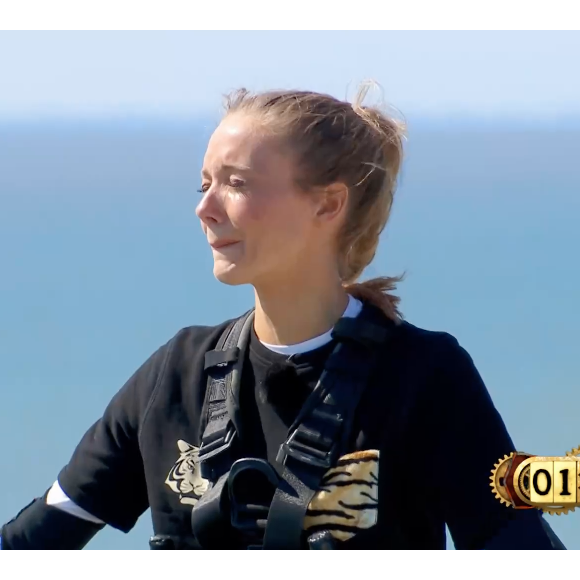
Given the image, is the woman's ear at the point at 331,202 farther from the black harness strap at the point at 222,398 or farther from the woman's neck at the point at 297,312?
the black harness strap at the point at 222,398

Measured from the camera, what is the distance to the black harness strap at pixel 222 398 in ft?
6.13

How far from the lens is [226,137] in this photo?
1943 mm

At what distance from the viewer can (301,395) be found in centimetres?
191

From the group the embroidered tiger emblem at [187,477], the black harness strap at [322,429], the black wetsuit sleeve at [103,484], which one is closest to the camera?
the black harness strap at [322,429]

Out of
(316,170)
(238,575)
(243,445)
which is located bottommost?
(238,575)

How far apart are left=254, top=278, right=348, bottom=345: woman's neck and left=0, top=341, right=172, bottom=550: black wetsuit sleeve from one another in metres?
0.23

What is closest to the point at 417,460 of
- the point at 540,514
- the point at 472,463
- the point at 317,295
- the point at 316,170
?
the point at 472,463

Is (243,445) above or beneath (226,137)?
beneath

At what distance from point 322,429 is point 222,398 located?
8.0 inches

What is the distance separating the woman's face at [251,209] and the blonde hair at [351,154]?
36 millimetres

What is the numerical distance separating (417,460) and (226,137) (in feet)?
2.18

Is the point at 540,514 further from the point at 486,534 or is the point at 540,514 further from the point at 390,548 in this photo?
the point at 390,548

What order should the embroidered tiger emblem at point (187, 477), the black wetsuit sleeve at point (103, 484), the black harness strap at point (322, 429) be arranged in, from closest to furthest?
the black harness strap at point (322, 429)
the embroidered tiger emblem at point (187, 477)
the black wetsuit sleeve at point (103, 484)

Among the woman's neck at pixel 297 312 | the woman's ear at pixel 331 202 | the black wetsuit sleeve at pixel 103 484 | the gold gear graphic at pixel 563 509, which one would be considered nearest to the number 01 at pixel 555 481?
the gold gear graphic at pixel 563 509
